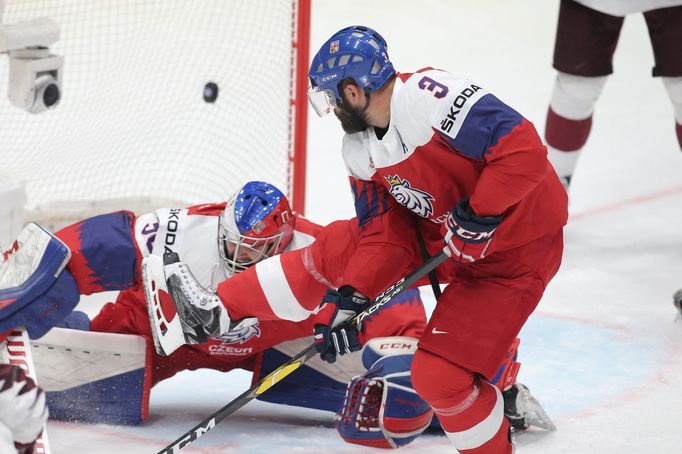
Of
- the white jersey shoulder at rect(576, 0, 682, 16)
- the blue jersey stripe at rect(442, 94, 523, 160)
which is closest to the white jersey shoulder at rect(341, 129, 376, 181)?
the blue jersey stripe at rect(442, 94, 523, 160)

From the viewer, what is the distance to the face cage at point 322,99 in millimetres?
2400

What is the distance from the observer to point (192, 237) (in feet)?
9.31

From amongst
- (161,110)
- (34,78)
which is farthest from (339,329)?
(161,110)

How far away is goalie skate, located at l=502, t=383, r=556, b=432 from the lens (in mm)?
2738

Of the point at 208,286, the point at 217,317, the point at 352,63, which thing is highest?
the point at 352,63

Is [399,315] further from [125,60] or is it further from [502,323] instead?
[125,60]

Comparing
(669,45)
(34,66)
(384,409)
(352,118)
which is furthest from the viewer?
(669,45)

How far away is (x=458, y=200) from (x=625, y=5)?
6.08 feet

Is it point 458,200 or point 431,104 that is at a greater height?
point 431,104

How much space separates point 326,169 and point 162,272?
2740 millimetres

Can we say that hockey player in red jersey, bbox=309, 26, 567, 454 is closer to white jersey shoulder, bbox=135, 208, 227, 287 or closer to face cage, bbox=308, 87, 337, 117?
face cage, bbox=308, 87, 337, 117

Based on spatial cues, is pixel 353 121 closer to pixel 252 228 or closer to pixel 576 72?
pixel 252 228

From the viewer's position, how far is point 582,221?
4773 millimetres

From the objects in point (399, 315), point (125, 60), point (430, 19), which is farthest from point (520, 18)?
point (399, 315)
